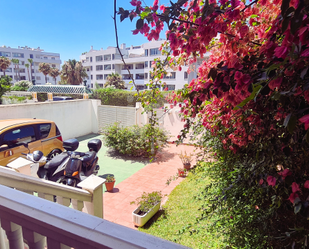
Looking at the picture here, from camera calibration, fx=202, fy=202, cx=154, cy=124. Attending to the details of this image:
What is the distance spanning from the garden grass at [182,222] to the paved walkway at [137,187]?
1.23 feet

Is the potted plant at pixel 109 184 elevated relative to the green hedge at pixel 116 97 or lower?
→ lower

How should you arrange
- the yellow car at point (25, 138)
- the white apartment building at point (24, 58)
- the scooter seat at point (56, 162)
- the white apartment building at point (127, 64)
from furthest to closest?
the white apartment building at point (24, 58)
the white apartment building at point (127, 64)
the yellow car at point (25, 138)
the scooter seat at point (56, 162)

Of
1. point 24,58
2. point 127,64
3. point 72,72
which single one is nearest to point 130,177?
point 72,72

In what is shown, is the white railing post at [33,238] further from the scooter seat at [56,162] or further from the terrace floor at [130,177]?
the scooter seat at [56,162]

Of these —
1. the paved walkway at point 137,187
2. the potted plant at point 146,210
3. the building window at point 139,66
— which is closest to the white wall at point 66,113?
the paved walkway at point 137,187

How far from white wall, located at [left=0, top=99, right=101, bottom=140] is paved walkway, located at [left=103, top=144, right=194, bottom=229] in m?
4.52

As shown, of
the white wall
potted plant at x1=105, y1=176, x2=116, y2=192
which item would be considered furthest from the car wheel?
the white wall

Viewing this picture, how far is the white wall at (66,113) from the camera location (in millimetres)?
7375

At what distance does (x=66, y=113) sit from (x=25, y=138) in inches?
166

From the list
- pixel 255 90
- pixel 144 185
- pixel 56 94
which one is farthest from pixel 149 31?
pixel 56 94

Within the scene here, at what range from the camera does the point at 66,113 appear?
30.3 feet

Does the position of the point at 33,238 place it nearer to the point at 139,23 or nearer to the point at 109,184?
the point at 139,23

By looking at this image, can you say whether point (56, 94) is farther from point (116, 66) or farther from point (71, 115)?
point (116, 66)

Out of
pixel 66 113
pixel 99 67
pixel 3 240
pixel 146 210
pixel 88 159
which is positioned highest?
pixel 99 67
